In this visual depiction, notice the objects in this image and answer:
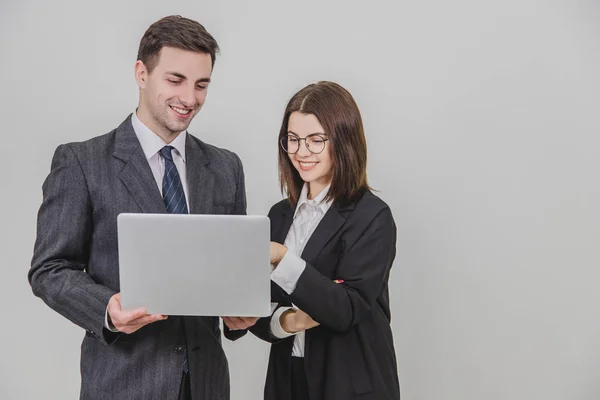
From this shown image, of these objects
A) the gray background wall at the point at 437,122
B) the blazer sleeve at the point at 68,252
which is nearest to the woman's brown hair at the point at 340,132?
the blazer sleeve at the point at 68,252

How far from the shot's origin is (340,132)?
2334 millimetres

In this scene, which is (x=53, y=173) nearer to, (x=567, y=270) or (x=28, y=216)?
(x=28, y=216)

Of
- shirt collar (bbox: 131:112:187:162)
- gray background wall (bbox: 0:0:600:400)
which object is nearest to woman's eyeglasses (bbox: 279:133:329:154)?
A: shirt collar (bbox: 131:112:187:162)

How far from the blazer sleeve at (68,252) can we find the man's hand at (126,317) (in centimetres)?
3

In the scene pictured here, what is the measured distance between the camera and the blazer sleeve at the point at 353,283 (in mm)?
2121

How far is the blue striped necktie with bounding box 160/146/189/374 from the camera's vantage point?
214 cm

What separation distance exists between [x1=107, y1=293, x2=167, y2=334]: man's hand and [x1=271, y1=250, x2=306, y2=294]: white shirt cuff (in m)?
0.36

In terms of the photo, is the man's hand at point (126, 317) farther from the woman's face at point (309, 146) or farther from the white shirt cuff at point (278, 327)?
the woman's face at point (309, 146)

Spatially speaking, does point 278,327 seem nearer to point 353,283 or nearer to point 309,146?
point 353,283

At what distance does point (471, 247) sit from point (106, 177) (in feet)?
6.31

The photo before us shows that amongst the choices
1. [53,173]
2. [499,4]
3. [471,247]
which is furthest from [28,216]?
[499,4]

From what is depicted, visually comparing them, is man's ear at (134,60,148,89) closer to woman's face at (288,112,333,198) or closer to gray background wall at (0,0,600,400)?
woman's face at (288,112,333,198)

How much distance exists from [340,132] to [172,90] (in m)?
0.56

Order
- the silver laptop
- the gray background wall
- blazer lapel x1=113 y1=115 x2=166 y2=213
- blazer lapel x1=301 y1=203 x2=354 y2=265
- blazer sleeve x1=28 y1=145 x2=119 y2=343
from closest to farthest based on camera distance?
1. the silver laptop
2. blazer sleeve x1=28 y1=145 x2=119 y2=343
3. blazer lapel x1=113 y1=115 x2=166 y2=213
4. blazer lapel x1=301 y1=203 x2=354 y2=265
5. the gray background wall
